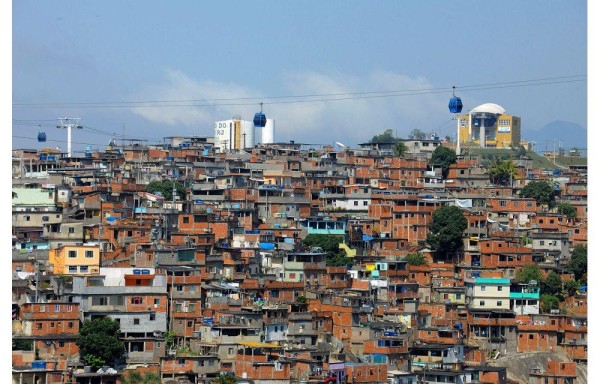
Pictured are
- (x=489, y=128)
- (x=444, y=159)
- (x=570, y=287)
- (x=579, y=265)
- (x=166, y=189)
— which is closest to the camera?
(x=570, y=287)

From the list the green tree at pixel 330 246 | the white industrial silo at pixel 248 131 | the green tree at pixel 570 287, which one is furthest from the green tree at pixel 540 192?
the white industrial silo at pixel 248 131

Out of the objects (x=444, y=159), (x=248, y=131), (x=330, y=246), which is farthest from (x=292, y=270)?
(x=248, y=131)

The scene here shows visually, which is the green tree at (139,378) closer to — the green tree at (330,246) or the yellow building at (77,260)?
the yellow building at (77,260)

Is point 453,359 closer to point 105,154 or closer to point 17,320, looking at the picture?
point 17,320

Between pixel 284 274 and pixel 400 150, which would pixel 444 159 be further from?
pixel 284 274

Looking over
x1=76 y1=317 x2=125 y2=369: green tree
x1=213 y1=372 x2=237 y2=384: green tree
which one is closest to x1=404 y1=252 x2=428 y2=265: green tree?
x1=213 y1=372 x2=237 y2=384: green tree
